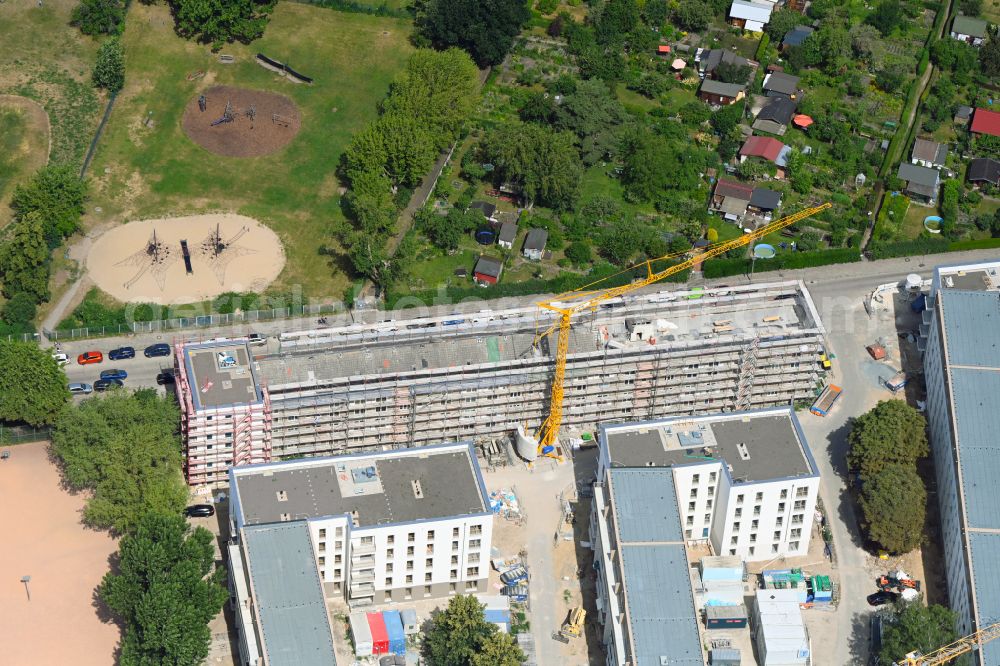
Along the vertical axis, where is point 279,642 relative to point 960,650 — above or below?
above

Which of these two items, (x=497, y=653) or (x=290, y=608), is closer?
(x=290, y=608)

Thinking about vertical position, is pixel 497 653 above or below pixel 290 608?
below

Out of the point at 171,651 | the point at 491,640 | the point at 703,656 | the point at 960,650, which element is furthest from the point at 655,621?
the point at 171,651

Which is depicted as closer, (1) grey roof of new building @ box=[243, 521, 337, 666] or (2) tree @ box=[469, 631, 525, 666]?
(1) grey roof of new building @ box=[243, 521, 337, 666]

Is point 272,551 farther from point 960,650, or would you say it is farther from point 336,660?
point 960,650

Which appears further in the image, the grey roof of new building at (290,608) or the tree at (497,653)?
the tree at (497,653)
